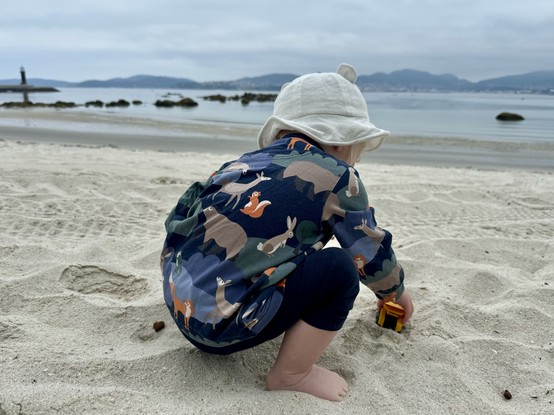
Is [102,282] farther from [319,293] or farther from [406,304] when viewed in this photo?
[406,304]

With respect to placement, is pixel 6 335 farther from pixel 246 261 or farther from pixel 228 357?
pixel 246 261

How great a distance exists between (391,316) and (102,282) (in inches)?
58.8

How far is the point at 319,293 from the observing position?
4.95 ft

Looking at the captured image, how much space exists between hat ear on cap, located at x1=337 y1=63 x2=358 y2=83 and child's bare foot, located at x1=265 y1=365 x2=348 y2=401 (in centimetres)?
123

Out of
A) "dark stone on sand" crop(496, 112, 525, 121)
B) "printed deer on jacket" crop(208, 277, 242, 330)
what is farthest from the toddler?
"dark stone on sand" crop(496, 112, 525, 121)

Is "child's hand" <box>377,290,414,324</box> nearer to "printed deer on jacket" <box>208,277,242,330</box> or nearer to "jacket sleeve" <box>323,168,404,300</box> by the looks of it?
"jacket sleeve" <box>323,168,404,300</box>

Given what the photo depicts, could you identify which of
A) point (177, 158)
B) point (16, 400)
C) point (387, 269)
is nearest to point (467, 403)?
point (387, 269)

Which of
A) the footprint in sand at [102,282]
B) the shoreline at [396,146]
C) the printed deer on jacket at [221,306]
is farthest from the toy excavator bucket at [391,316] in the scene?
the shoreline at [396,146]

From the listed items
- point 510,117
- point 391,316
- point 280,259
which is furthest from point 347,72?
point 510,117

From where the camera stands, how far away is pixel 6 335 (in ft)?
6.12

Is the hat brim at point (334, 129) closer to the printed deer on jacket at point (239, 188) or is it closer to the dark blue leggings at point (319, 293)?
the printed deer on jacket at point (239, 188)

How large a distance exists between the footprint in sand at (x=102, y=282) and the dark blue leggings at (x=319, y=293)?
102 cm

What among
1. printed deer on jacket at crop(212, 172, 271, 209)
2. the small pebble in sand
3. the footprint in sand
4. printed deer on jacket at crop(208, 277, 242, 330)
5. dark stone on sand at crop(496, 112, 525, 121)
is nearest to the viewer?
printed deer on jacket at crop(208, 277, 242, 330)

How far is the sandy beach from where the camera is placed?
160 centimetres
